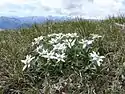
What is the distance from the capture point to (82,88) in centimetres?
657

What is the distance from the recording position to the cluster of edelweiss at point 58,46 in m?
6.79

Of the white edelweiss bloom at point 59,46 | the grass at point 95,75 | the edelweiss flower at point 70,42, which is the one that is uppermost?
the edelweiss flower at point 70,42

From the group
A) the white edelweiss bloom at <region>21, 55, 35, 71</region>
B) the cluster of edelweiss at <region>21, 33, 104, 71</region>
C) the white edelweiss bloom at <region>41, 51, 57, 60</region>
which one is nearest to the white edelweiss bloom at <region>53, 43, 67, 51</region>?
the cluster of edelweiss at <region>21, 33, 104, 71</region>

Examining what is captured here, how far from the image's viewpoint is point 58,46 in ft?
23.1

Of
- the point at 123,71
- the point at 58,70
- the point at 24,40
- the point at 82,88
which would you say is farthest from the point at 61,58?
the point at 24,40

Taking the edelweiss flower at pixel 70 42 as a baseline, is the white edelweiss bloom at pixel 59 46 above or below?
below

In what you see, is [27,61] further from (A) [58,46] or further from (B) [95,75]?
(B) [95,75]

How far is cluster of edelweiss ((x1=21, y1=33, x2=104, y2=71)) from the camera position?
6.79 metres

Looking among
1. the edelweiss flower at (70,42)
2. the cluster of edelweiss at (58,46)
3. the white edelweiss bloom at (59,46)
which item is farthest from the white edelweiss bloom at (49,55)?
the edelweiss flower at (70,42)

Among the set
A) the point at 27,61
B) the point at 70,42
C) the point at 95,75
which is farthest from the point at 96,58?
the point at 27,61

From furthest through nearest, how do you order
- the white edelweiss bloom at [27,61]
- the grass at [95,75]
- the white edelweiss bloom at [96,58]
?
1. the white edelweiss bloom at [27,61]
2. the white edelweiss bloom at [96,58]
3. the grass at [95,75]

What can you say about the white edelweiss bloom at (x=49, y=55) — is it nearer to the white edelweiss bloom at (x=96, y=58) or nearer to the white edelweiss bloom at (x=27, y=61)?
the white edelweiss bloom at (x=27, y=61)

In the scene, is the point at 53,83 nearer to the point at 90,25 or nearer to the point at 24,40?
the point at 24,40

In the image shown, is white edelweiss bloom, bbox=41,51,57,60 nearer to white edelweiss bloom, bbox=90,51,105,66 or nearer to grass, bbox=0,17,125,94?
grass, bbox=0,17,125,94
